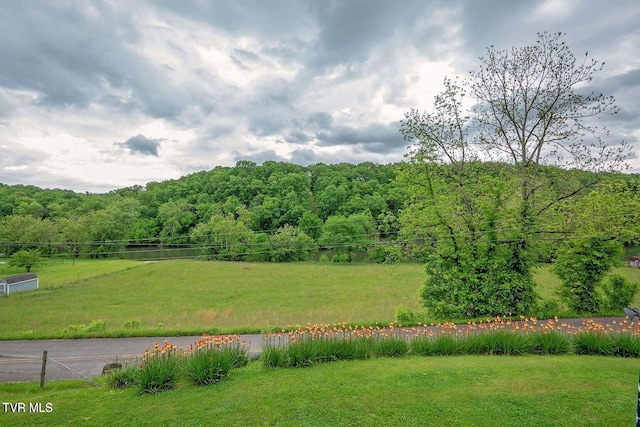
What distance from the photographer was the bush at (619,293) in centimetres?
1491

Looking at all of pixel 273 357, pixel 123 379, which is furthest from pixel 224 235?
pixel 273 357

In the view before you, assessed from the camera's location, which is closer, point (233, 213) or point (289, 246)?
point (289, 246)

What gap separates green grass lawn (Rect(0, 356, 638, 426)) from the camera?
4684 millimetres

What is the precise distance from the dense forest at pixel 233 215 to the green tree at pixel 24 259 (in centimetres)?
126

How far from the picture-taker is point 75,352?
11.3m

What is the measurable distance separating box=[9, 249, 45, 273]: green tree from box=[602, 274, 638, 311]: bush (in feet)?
168

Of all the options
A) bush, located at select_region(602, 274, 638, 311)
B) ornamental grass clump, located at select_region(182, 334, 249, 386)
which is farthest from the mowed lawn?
bush, located at select_region(602, 274, 638, 311)

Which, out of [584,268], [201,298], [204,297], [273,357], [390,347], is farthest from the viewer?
[204,297]

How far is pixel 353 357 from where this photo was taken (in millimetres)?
7562

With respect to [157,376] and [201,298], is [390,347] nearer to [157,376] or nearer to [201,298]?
[157,376]

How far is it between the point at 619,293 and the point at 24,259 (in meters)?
52.4

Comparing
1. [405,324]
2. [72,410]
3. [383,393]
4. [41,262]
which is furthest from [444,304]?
[41,262]

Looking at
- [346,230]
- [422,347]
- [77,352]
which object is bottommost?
[77,352]

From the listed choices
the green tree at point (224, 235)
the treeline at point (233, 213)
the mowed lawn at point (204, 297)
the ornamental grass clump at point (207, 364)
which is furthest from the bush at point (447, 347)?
the green tree at point (224, 235)
